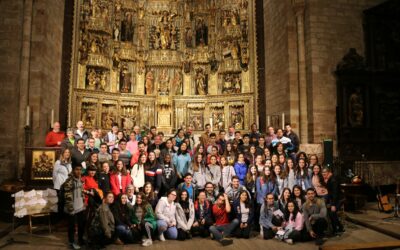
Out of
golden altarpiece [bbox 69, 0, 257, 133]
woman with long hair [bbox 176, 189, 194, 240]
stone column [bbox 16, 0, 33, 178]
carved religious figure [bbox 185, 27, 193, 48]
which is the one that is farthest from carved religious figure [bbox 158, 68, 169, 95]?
woman with long hair [bbox 176, 189, 194, 240]

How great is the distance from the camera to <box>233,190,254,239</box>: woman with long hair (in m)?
6.73

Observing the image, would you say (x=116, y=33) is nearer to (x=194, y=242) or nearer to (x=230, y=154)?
(x=230, y=154)

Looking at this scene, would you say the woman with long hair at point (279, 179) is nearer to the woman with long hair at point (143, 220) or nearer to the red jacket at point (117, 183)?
the woman with long hair at point (143, 220)

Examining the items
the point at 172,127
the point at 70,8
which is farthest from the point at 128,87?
the point at 70,8

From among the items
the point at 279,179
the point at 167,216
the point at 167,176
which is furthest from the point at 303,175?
the point at 167,216

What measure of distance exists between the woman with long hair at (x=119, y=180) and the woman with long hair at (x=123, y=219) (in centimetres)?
39

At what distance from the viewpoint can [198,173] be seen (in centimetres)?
764

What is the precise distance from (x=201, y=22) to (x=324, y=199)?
1115 cm

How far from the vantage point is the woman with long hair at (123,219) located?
6.23 m

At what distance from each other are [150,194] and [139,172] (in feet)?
2.15

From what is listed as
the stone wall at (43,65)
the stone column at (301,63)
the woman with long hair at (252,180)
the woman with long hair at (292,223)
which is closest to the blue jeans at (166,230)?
the woman with long hair at (252,180)

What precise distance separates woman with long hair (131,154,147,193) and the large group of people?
2 cm

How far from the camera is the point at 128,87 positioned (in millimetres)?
14680

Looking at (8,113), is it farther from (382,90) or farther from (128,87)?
(382,90)
